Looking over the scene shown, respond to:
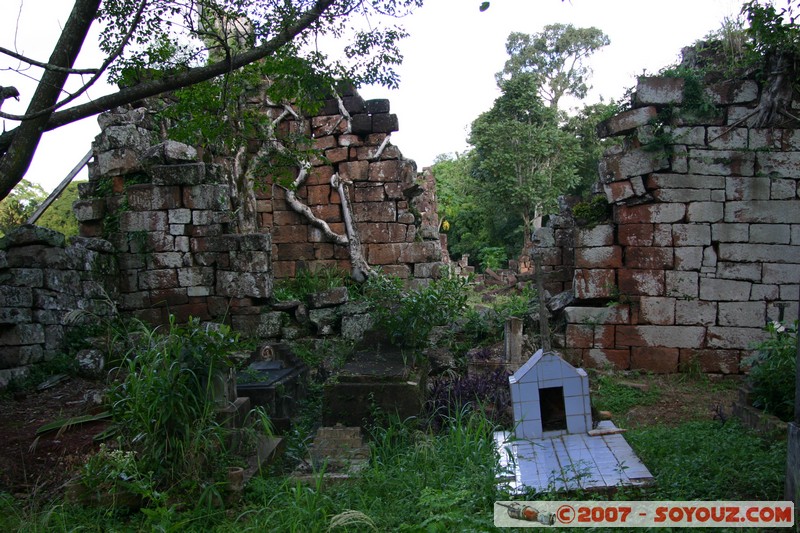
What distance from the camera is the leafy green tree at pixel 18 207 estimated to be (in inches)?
722

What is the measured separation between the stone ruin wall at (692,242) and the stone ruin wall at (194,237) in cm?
382

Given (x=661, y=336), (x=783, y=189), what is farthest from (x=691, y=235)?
(x=661, y=336)

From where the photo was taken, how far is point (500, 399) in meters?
6.47

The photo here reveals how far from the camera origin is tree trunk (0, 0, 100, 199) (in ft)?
17.9

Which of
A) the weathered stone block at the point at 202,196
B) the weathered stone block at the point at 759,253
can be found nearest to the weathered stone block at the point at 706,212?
the weathered stone block at the point at 759,253

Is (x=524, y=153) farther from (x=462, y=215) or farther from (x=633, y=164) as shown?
(x=633, y=164)

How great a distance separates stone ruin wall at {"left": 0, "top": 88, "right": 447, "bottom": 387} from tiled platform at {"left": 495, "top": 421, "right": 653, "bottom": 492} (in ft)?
18.5

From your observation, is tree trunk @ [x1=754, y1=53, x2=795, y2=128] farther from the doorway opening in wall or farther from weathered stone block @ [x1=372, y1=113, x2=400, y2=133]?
weathered stone block @ [x1=372, y1=113, x2=400, y2=133]

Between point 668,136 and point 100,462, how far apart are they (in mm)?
7439

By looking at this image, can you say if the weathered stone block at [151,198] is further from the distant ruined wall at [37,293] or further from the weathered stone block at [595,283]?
the weathered stone block at [595,283]

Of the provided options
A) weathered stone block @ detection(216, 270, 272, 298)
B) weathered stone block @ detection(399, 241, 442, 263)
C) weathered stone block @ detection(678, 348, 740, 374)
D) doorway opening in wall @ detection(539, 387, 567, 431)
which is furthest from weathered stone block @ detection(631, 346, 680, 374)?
weathered stone block @ detection(216, 270, 272, 298)

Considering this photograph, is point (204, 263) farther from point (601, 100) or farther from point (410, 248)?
point (601, 100)

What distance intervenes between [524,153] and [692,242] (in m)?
19.6

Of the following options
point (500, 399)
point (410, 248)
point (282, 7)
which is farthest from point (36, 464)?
point (410, 248)
